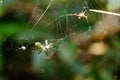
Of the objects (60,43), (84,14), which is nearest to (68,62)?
(60,43)

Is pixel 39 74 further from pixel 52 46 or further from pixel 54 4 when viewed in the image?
pixel 54 4

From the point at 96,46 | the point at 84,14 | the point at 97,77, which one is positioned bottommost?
the point at 97,77

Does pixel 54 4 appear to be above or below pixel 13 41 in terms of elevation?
above

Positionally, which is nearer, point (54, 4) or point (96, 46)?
point (54, 4)

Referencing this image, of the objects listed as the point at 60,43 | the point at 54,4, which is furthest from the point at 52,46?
the point at 54,4

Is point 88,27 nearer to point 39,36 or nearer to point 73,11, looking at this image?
point 73,11

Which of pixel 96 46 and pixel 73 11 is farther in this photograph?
pixel 96 46
